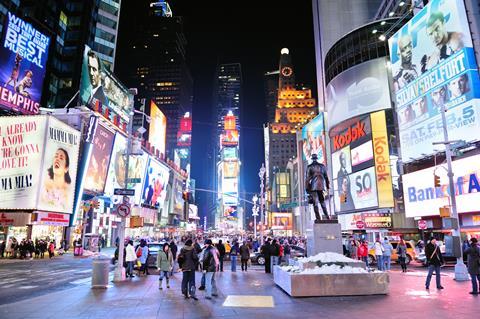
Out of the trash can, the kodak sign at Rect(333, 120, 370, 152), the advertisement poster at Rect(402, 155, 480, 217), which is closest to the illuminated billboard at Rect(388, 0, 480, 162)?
the advertisement poster at Rect(402, 155, 480, 217)

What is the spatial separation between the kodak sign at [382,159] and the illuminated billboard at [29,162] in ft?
128

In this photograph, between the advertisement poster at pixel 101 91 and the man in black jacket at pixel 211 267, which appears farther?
the advertisement poster at pixel 101 91

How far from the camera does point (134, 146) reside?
19047 mm

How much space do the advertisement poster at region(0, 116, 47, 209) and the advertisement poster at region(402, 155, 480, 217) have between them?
32942 mm

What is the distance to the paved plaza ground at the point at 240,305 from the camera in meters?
8.60

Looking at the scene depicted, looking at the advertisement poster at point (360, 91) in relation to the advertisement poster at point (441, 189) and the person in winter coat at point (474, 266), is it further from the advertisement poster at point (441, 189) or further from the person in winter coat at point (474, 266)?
the person in winter coat at point (474, 266)

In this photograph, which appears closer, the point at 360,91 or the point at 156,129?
the point at 360,91

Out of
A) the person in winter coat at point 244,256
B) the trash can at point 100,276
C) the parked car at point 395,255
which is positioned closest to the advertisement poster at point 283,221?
the parked car at point 395,255

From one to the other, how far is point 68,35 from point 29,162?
44.3m

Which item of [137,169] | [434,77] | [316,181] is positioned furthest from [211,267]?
[137,169]

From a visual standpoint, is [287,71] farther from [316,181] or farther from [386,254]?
[316,181]

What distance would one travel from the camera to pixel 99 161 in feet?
138

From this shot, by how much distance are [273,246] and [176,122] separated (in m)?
173

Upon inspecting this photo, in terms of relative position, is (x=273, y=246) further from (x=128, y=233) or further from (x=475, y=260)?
(x=128, y=233)
